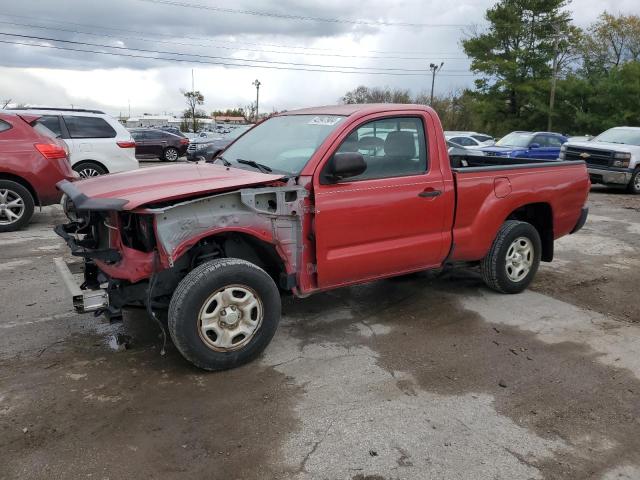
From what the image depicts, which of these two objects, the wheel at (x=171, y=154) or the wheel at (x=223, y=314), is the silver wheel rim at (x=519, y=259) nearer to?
the wheel at (x=223, y=314)

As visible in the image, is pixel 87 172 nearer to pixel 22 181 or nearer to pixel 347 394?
pixel 22 181

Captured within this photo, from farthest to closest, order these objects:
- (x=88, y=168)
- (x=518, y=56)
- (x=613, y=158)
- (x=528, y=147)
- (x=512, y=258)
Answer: (x=518, y=56) → (x=528, y=147) → (x=613, y=158) → (x=88, y=168) → (x=512, y=258)

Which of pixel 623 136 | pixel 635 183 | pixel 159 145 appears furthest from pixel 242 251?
pixel 159 145

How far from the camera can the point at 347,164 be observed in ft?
13.0

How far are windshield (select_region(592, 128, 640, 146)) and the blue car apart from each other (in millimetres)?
1908

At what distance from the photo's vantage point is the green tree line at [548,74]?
36.4m

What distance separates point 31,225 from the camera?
8.98 meters

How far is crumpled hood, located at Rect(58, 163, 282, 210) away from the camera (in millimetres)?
3537

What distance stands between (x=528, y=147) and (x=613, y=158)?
4.04 meters

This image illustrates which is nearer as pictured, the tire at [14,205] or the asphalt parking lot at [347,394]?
Result: the asphalt parking lot at [347,394]

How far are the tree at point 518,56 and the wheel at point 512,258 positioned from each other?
38303 millimetres

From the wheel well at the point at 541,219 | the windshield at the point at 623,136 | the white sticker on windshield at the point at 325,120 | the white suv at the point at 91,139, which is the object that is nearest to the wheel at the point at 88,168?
the white suv at the point at 91,139

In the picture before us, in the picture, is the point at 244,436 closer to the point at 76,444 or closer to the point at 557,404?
the point at 76,444

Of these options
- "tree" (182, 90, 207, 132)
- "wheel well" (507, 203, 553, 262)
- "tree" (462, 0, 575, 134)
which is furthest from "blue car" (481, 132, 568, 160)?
"tree" (182, 90, 207, 132)
